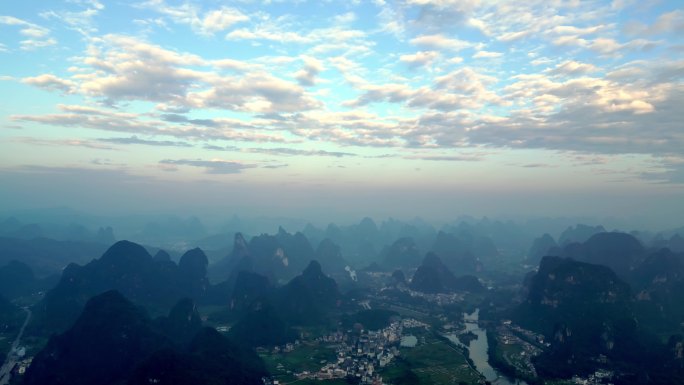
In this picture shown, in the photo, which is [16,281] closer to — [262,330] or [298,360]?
[262,330]

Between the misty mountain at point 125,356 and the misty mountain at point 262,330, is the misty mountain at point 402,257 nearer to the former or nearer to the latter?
the misty mountain at point 262,330

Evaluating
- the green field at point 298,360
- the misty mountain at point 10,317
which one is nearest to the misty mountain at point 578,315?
the green field at point 298,360

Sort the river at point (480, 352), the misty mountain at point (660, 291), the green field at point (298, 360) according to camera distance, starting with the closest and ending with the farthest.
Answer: the green field at point (298, 360), the river at point (480, 352), the misty mountain at point (660, 291)

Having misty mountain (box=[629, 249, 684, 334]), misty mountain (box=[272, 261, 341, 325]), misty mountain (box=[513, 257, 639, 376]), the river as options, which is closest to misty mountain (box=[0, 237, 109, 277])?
misty mountain (box=[272, 261, 341, 325])

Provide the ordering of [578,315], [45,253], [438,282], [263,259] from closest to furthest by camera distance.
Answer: [578,315] < [438,282] < [45,253] < [263,259]

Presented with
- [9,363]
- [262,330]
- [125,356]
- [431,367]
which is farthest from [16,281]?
[431,367]

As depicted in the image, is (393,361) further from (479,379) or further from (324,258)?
(324,258)
